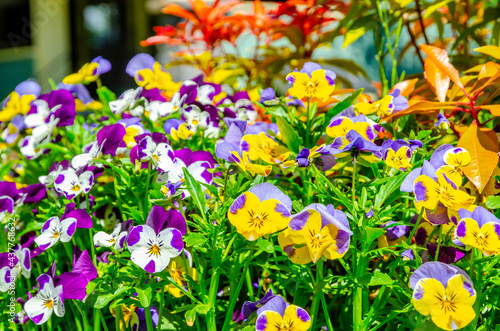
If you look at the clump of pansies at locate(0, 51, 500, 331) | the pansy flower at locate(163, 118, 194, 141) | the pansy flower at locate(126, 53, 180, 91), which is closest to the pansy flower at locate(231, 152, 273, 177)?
the clump of pansies at locate(0, 51, 500, 331)

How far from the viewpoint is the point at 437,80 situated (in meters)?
0.99

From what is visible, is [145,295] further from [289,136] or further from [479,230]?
[479,230]

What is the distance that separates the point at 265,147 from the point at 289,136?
44 millimetres

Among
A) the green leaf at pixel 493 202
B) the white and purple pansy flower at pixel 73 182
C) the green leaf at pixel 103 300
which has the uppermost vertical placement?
the green leaf at pixel 493 202

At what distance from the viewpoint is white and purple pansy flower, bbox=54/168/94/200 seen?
2.71 ft

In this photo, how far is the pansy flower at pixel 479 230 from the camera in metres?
0.59

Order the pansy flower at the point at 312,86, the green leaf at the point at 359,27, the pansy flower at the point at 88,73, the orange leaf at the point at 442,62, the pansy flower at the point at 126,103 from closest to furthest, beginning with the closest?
the pansy flower at the point at 312,86 < the orange leaf at the point at 442,62 < the pansy flower at the point at 126,103 < the pansy flower at the point at 88,73 < the green leaf at the point at 359,27

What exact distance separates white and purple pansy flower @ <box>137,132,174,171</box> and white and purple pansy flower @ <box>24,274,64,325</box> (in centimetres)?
23

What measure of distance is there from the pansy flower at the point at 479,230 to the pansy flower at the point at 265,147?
0.89ft

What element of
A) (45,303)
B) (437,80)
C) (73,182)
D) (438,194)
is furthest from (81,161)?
(437,80)

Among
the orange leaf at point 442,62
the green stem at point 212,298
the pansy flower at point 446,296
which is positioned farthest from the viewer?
the orange leaf at point 442,62

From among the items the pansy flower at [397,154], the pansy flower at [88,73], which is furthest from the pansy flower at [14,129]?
the pansy flower at [397,154]

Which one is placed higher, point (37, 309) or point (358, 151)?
point (358, 151)

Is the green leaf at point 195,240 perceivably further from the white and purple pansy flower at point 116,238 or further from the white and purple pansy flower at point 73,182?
the white and purple pansy flower at point 73,182
